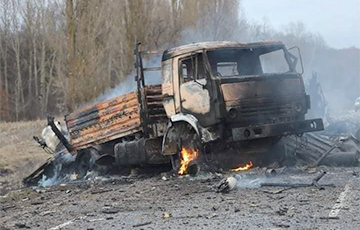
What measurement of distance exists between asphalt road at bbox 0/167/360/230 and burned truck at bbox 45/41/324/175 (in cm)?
68

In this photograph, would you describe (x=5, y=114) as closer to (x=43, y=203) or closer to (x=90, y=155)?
(x=90, y=155)

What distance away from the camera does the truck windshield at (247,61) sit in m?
8.98

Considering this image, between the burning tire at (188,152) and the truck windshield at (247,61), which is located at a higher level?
the truck windshield at (247,61)

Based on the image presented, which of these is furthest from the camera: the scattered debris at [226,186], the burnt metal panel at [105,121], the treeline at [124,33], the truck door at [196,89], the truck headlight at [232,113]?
the treeline at [124,33]

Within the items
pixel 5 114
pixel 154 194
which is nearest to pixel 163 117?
pixel 154 194

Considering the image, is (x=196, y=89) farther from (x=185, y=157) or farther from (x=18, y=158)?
(x=18, y=158)

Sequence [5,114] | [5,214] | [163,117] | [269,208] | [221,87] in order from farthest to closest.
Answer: [5,114] < [163,117] < [221,87] < [5,214] < [269,208]

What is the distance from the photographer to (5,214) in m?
7.21

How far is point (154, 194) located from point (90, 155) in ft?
14.2

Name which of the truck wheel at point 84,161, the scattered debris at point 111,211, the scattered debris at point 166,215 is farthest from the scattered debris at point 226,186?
the truck wheel at point 84,161

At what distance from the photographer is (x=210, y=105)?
28.4ft

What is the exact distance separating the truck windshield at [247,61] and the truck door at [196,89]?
0.73ft

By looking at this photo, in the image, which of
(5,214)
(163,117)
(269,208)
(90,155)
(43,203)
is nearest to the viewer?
(269,208)

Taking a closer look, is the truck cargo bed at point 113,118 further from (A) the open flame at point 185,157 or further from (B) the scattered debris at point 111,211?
(B) the scattered debris at point 111,211
